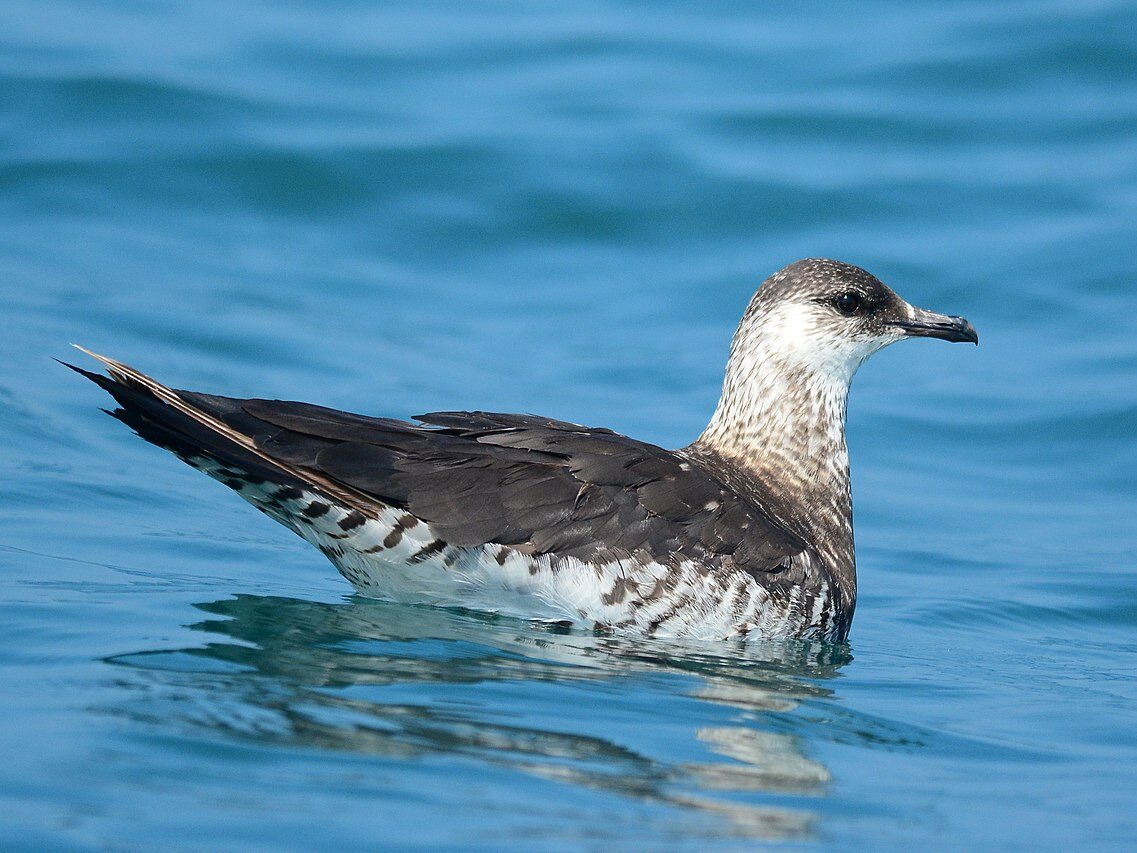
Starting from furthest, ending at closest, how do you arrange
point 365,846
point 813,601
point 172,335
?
point 172,335 → point 813,601 → point 365,846

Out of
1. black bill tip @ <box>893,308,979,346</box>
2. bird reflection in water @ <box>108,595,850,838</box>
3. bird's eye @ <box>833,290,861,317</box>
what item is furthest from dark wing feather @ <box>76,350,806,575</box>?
black bill tip @ <box>893,308,979,346</box>

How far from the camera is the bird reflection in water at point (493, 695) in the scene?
4969mm

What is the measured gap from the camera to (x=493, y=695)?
5602 millimetres

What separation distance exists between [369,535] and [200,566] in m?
1.43

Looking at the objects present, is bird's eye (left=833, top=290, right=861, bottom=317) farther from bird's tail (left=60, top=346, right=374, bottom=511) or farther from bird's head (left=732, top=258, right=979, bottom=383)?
bird's tail (left=60, top=346, right=374, bottom=511)

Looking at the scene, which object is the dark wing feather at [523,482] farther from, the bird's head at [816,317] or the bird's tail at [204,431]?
the bird's head at [816,317]

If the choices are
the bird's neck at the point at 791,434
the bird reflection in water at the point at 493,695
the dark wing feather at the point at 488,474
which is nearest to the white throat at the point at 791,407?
the bird's neck at the point at 791,434

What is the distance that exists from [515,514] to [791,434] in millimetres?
1587

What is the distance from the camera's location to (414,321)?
41.2 feet

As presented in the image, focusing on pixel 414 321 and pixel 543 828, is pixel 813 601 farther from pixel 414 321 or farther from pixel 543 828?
pixel 414 321

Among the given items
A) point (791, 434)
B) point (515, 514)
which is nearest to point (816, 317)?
point (791, 434)

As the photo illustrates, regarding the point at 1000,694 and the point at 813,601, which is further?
the point at 813,601

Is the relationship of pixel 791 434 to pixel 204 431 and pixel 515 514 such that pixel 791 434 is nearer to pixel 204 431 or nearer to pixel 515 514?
pixel 515 514

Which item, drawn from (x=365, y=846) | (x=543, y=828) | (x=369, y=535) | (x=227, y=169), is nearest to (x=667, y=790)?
(x=543, y=828)
